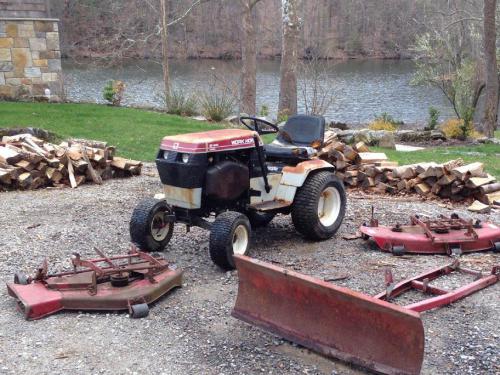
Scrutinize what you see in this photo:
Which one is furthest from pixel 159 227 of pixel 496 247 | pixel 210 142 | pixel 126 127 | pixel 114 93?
pixel 114 93

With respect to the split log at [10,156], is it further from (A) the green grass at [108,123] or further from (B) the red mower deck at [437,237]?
(B) the red mower deck at [437,237]

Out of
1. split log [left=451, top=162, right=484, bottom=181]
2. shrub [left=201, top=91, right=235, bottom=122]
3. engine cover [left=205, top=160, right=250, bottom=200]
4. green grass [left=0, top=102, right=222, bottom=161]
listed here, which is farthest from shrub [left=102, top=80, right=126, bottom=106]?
engine cover [left=205, top=160, right=250, bottom=200]

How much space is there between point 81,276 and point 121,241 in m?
1.58

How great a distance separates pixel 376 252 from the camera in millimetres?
6301

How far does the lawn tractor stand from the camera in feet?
18.5

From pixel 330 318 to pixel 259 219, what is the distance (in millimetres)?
2857

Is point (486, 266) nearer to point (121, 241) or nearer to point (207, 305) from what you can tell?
point (207, 305)

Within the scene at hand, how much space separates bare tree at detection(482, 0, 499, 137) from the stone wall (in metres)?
12.0

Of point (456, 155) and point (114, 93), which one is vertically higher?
point (114, 93)

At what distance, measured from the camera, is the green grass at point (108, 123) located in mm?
12948

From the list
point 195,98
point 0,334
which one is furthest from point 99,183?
point 195,98

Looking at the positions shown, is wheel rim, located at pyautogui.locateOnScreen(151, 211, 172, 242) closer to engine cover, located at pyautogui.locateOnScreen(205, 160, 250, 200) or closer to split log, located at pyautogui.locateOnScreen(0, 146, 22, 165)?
engine cover, located at pyautogui.locateOnScreen(205, 160, 250, 200)

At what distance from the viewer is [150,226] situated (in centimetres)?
602

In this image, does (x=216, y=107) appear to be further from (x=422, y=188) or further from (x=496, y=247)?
(x=496, y=247)
